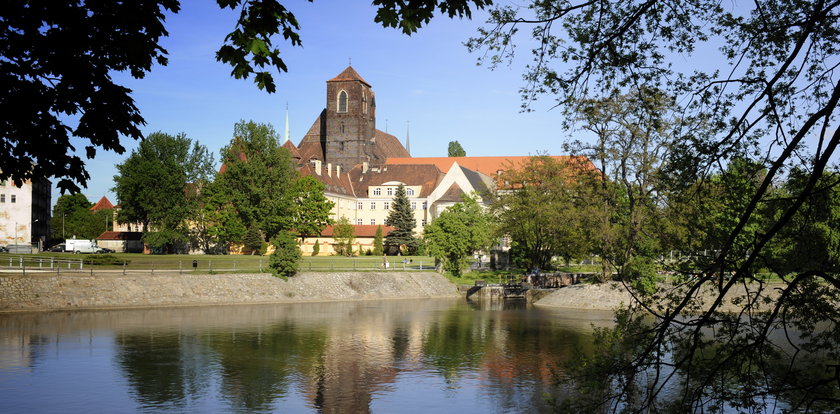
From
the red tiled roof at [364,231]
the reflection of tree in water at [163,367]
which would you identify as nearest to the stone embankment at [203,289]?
the reflection of tree in water at [163,367]

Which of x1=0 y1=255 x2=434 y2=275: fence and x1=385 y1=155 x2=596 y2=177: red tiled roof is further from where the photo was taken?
x1=385 y1=155 x2=596 y2=177: red tiled roof

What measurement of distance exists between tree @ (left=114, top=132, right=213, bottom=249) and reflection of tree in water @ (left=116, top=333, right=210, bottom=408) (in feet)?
141

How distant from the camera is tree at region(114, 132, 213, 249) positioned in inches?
2746

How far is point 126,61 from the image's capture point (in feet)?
26.4

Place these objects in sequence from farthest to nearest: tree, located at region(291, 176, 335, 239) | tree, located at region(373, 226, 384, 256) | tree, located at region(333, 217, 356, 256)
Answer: tree, located at region(373, 226, 384, 256), tree, located at region(333, 217, 356, 256), tree, located at region(291, 176, 335, 239)

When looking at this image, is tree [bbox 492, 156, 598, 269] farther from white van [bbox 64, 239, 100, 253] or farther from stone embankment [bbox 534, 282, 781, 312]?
white van [bbox 64, 239, 100, 253]

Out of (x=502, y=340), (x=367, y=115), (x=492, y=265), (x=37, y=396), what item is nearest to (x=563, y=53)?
(x=37, y=396)

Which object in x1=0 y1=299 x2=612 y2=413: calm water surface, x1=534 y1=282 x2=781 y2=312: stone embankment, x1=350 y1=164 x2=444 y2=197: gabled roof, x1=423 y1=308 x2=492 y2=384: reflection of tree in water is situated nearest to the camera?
x1=0 y1=299 x2=612 y2=413: calm water surface

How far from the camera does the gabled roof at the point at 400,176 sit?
104 meters

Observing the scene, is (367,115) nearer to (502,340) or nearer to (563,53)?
(502,340)

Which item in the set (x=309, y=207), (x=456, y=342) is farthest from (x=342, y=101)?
(x=456, y=342)

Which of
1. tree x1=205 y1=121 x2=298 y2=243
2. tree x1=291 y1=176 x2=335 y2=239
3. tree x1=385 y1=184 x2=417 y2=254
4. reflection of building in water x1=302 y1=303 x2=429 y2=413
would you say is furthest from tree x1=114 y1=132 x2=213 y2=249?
reflection of building in water x1=302 y1=303 x2=429 y2=413

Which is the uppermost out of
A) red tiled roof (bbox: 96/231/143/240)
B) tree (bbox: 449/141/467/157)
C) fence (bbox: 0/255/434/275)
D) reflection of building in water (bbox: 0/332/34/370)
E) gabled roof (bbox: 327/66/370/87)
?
gabled roof (bbox: 327/66/370/87)

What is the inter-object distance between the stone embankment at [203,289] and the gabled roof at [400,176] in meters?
49.3
